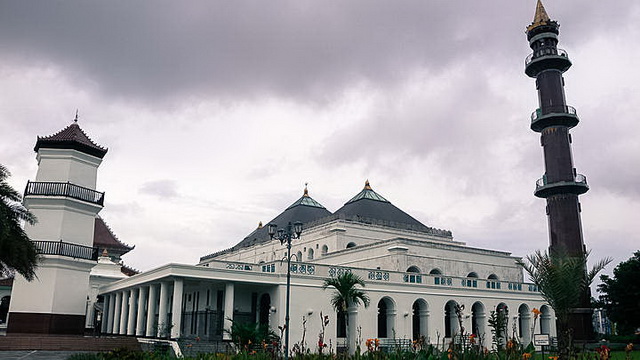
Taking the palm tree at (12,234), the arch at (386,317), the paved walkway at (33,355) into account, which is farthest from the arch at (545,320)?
the palm tree at (12,234)

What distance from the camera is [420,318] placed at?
37312mm

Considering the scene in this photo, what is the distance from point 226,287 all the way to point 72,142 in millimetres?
13365

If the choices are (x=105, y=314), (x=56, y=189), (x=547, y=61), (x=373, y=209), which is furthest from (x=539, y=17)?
(x=105, y=314)

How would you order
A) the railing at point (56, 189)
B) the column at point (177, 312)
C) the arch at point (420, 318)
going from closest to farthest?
1. the column at point (177, 312)
2. the railing at point (56, 189)
3. the arch at point (420, 318)

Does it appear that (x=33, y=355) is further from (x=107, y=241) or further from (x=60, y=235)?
(x=107, y=241)

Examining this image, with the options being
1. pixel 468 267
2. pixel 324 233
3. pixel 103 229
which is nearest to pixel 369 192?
pixel 324 233

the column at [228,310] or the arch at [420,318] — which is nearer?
the column at [228,310]

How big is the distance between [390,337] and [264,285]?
947 centimetres

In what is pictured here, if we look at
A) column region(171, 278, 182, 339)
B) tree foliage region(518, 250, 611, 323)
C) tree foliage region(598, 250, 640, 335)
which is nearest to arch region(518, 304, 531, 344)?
tree foliage region(598, 250, 640, 335)

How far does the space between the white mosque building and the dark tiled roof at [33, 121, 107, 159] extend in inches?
2.5

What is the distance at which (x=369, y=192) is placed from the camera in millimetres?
54344

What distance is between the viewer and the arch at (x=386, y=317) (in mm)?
35281

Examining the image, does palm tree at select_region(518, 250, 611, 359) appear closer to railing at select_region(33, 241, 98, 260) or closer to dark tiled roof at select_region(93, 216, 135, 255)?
railing at select_region(33, 241, 98, 260)

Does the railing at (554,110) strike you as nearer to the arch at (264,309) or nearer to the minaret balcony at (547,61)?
the minaret balcony at (547,61)
